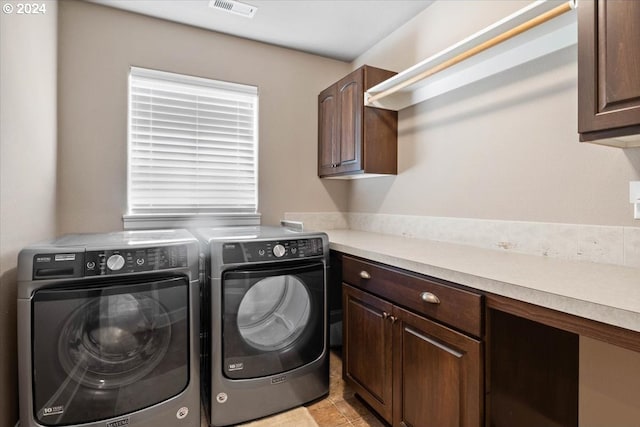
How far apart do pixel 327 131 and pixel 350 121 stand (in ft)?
1.27

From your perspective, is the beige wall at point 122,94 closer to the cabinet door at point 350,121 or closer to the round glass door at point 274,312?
the cabinet door at point 350,121

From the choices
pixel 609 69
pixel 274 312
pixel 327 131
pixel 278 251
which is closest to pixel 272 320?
pixel 274 312

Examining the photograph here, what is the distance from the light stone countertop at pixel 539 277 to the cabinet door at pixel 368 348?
26 cm

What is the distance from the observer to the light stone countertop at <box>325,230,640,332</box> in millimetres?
854

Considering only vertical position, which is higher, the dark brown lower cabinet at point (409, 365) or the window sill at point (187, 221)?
the window sill at point (187, 221)

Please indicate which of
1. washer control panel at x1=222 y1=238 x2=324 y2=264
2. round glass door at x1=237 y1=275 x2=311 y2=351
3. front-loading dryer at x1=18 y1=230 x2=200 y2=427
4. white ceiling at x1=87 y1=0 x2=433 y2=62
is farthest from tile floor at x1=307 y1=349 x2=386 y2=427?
white ceiling at x1=87 y1=0 x2=433 y2=62

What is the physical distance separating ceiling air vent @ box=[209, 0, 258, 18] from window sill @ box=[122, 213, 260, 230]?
4.78 feet

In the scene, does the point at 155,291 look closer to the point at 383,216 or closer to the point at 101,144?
the point at 101,144

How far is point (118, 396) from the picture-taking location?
1.51 metres

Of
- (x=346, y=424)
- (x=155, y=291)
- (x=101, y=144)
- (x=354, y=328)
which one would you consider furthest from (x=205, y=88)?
(x=346, y=424)

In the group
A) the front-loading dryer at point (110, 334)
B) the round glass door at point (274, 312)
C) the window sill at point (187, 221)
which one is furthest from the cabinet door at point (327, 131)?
the front-loading dryer at point (110, 334)

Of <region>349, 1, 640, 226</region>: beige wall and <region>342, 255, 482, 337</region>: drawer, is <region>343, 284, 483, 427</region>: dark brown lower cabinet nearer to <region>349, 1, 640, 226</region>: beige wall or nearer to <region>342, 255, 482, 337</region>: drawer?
<region>342, 255, 482, 337</region>: drawer

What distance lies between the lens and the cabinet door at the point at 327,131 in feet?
8.77

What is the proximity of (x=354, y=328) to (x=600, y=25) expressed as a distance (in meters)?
1.63
